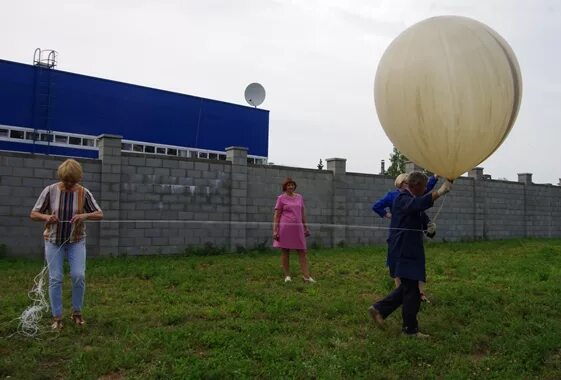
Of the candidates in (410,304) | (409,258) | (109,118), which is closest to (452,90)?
(409,258)

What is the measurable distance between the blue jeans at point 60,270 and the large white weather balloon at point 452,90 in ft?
9.75

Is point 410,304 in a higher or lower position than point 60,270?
lower

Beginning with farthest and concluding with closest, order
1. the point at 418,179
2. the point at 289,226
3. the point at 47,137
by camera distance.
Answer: the point at 47,137, the point at 289,226, the point at 418,179

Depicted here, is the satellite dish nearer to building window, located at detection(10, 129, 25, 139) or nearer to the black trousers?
building window, located at detection(10, 129, 25, 139)

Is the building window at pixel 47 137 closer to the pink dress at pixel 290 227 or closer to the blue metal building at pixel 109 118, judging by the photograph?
the blue metal building at pixel 109 118

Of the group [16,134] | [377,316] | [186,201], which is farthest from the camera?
[16,134]

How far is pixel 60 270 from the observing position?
14.3ft

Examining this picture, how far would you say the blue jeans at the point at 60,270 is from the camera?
14.1 feet

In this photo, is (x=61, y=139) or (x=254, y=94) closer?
(x=61, y=139)

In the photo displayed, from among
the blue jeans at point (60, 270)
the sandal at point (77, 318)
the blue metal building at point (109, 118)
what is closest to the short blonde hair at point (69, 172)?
the blue jeans at point (60, 270)

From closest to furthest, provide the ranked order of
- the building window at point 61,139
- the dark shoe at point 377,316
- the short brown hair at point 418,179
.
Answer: the short brown hair at point 418,179, the dark shoe at point 377,316, the building window at point 61,139

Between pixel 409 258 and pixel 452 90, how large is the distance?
148 centimetres

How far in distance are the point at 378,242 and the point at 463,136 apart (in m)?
10.4

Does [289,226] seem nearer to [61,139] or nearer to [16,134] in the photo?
[61,139]
